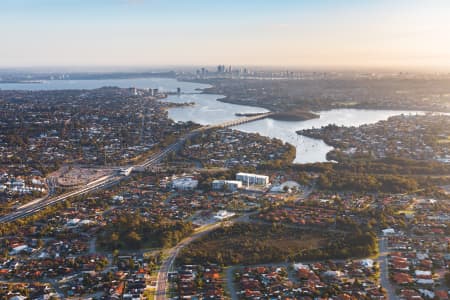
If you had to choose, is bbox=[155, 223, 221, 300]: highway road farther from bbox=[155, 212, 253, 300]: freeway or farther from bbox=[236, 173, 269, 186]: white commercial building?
bbox=[236, 173, 269, 186]: white commercial building

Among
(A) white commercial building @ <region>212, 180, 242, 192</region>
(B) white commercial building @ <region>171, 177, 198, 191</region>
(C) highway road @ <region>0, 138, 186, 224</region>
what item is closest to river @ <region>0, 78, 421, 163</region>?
(A) white commercial building @ <region>212, 180, 242, 192</region>

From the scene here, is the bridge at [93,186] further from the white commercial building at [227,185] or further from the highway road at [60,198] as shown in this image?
the white commercial building at [227,185]

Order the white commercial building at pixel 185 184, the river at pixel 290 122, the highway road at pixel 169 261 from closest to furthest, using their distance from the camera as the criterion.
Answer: the highway road at pixel 169 261 < the white commercial building at pixel 185 184 < the river at pixel 290 122

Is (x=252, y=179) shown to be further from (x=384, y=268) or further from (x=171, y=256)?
(x=384, y=268)

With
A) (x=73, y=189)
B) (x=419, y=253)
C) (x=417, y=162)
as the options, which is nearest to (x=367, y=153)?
(x=417, y=162)

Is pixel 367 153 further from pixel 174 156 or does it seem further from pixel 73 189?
pixel 73 189

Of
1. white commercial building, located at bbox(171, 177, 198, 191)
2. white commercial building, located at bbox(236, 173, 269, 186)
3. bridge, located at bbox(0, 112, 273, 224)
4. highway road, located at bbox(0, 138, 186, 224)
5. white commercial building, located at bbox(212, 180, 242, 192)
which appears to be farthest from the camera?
white commercial building, located at bbox(236, 173, 269, 186)

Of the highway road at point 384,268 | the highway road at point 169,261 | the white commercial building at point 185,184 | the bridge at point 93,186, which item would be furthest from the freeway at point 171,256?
the bridge at point 93,186
